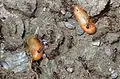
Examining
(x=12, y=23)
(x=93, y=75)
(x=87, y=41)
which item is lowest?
(x=93, y=75)

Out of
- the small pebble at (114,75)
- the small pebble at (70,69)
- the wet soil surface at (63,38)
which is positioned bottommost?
the small pebble at (114,75)

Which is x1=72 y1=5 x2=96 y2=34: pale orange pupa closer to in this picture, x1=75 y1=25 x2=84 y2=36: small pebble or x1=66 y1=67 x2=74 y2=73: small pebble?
x1=75 y1=25 x2=84 y2=36: small pebble

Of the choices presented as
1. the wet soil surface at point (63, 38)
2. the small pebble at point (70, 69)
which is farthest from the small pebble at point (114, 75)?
the small pebble at point (70, 69)

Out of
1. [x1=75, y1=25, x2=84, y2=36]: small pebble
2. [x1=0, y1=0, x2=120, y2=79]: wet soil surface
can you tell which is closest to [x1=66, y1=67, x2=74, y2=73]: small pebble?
[x1=0, y1=0, x2=120, y2=79]: wet soil surface

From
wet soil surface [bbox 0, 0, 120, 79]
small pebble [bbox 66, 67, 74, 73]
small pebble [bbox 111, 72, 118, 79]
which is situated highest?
wet soil surface [bbox 0, 0, 120, 79]

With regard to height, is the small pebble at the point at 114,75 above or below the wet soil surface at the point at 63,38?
below

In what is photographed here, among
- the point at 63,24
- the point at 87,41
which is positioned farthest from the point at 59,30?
the point at 87,41

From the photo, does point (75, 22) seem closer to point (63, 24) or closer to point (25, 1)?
point (63, 24)

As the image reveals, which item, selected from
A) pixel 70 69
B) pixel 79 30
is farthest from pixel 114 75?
pixel 79 30

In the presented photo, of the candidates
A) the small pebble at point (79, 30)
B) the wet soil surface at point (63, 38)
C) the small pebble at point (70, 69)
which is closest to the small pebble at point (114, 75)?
the wet soil surface at point (63, 38)

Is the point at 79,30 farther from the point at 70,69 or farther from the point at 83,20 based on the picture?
the point at 70,69

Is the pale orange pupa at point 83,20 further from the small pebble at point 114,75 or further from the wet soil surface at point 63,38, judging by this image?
the small pebble at point 114,75
